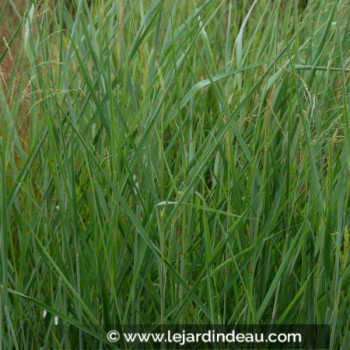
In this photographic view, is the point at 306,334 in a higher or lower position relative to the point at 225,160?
lower

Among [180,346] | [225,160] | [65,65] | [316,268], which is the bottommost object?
[180,346]

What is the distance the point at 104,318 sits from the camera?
1.11m

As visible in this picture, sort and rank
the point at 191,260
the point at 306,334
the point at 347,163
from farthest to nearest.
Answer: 1. the point at 191,260
2. the point at 306,334
3. the point at 347,163

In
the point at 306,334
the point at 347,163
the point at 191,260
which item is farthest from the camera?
the point at 191,260

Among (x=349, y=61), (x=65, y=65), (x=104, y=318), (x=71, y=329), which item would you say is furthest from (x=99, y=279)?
(x=349, y=61)

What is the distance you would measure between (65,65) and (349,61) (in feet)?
2.03

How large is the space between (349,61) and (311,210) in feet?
1.38

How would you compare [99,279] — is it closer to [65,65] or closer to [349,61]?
[65,65]

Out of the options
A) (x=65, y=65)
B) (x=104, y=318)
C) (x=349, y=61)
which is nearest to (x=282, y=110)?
(x=349, y=61)

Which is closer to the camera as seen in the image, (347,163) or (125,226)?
(347,163)

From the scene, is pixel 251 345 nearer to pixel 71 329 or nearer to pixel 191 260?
pixel 191 260

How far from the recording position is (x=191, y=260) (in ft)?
4.14

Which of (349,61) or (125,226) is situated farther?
(349,61)

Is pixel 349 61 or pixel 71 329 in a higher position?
pixel 349 61
